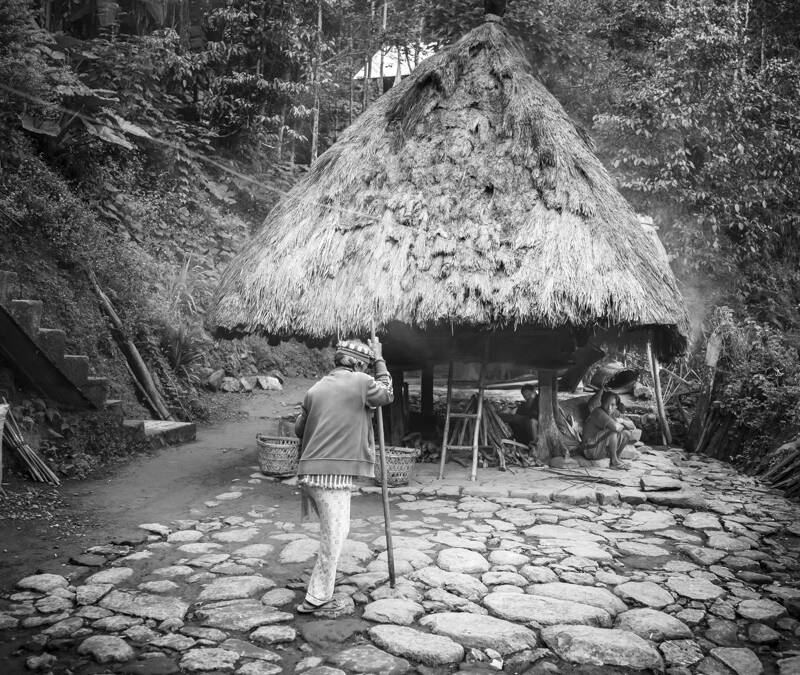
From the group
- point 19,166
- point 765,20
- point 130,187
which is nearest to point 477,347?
point 19,166

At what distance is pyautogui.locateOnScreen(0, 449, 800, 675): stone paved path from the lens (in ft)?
9.95

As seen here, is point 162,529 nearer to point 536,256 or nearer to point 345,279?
point 345,279

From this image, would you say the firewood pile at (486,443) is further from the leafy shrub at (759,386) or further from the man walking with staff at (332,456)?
the man walking with staff at (332,456)

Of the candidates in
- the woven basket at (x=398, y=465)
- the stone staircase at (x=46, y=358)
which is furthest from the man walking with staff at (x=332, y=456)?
the stone staircase at (x=46, y=358)

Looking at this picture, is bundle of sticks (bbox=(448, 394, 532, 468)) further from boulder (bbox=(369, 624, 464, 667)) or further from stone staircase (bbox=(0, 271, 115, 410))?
boulder (bbox=(369, 624, 464, 667))

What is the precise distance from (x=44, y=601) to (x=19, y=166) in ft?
21.8

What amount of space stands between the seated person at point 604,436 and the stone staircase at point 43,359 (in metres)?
5.64

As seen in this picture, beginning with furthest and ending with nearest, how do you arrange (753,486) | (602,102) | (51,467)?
(602,102), (753,486), (51,467)

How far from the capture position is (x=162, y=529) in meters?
4.84

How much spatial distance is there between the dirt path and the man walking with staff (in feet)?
5.84

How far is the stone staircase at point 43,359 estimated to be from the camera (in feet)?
18.7

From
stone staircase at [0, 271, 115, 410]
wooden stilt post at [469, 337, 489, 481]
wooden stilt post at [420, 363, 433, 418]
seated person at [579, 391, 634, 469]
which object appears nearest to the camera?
stone staircase at [0, 271, 115, 410]

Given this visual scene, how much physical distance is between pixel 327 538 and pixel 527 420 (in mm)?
5029

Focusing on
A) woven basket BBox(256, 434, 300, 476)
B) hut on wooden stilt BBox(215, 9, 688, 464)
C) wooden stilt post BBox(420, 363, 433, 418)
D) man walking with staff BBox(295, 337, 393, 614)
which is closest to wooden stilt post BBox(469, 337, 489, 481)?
hut on wooden stilt BBox(215, 9, 688, 464)
